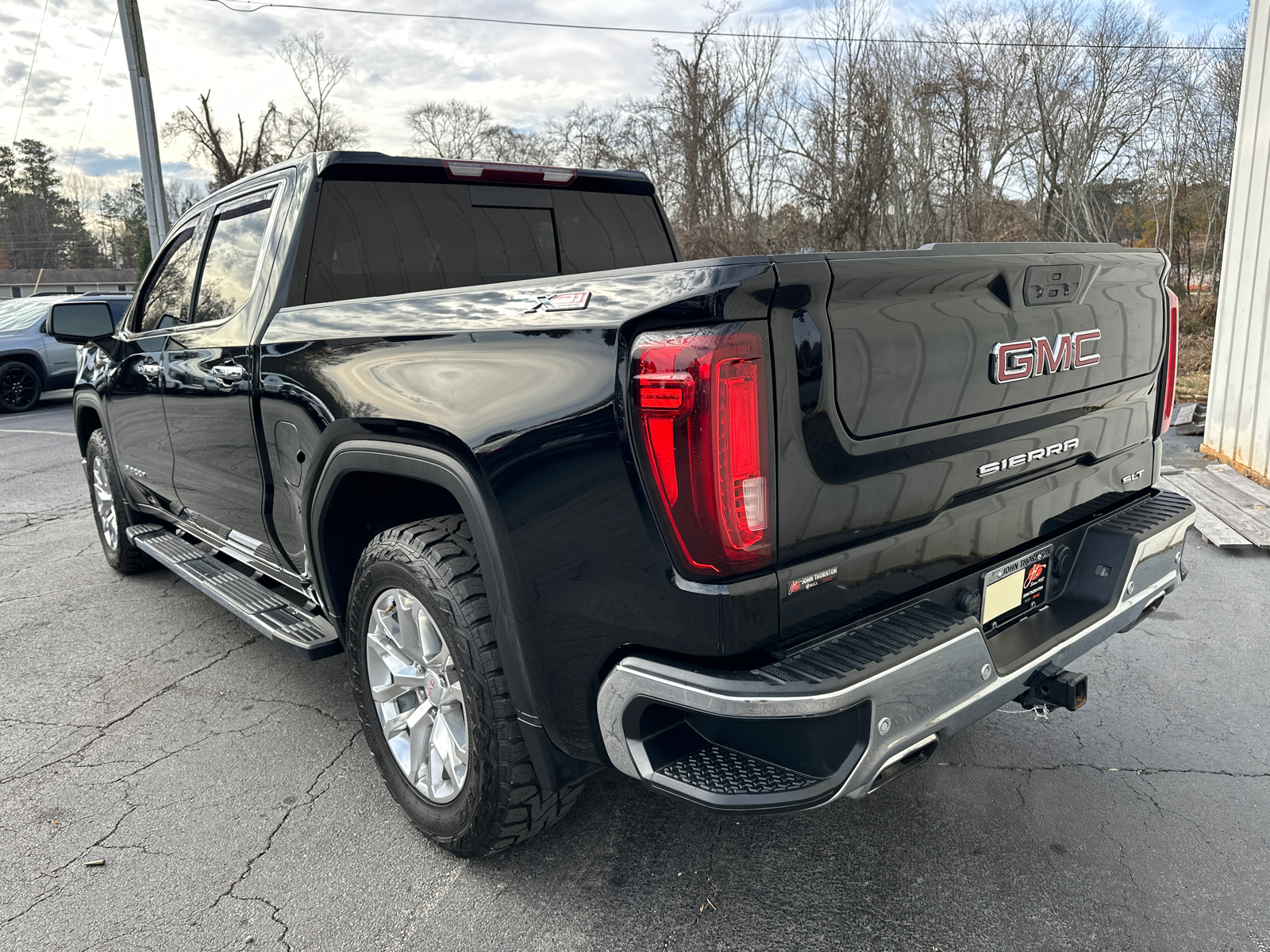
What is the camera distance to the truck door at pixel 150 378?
4.00m

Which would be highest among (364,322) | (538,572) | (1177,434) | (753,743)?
(364,322)

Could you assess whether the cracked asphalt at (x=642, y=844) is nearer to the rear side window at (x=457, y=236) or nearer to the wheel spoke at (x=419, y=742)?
the wheel spoke at (x=419, y=742)

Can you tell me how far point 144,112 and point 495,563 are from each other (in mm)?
16633

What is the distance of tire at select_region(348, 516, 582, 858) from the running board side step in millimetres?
243

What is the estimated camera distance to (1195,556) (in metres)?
4.94

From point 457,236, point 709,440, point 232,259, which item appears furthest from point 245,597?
point 709,440

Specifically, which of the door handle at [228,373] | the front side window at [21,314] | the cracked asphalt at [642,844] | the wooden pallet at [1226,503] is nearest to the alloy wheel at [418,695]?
the cracked asphalt at [642,844]

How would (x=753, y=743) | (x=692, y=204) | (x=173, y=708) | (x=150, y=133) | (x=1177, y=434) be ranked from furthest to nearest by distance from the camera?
(x=692, y=204) < (x=150, y=133) < (x=1177, y=434) < (x=173, y=708) < (x=753, y=743)

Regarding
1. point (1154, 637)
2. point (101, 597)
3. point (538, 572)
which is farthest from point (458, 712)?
point (101, 597)

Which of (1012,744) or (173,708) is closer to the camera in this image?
(1012,744)

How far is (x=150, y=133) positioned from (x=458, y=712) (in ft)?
54.1

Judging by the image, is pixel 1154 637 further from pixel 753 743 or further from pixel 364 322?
pixel 364 322

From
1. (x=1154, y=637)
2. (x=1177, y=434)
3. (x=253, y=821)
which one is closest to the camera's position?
(x=253, y=821)

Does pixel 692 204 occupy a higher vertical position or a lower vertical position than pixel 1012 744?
→ higher
